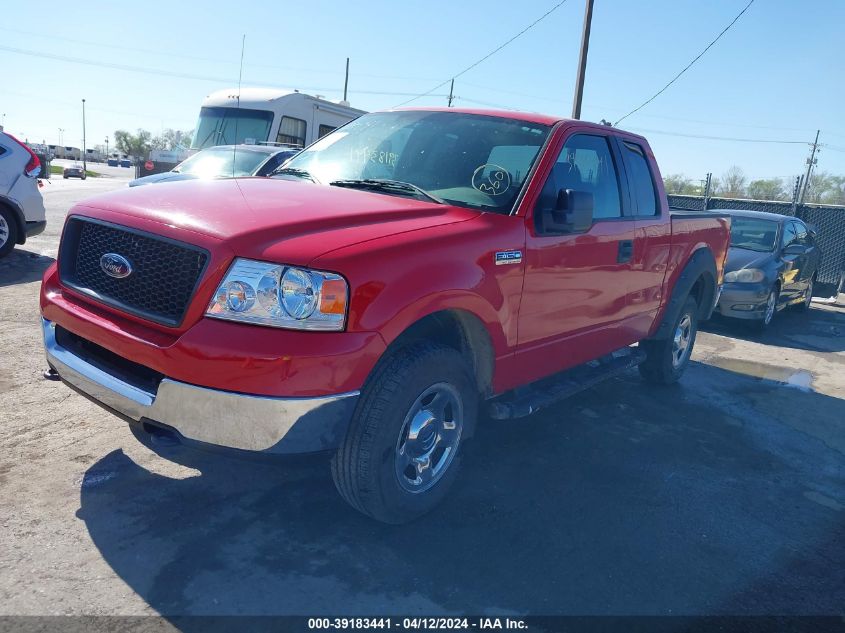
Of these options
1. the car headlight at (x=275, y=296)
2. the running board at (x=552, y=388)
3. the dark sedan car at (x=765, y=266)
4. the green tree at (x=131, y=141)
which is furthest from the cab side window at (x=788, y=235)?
the green tree at (x=131, y=141)

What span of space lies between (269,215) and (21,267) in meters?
6.96

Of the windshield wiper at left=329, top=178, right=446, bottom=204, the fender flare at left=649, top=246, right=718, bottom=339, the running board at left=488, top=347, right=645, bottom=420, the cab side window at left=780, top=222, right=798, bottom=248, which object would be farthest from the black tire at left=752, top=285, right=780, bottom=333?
the windshield wiper at left=329, top=178, right=446, bottom=204

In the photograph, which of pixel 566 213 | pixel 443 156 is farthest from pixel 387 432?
pixel 443 156

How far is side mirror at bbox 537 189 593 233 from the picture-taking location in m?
3.63

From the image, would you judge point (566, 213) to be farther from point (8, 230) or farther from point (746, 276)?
point (8, 230)

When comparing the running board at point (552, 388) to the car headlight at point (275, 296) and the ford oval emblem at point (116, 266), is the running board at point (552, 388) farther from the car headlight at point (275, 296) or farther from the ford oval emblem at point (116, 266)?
the ford oval emblem at point (116, 266)

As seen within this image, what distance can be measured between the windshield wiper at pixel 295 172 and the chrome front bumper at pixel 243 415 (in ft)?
5.90

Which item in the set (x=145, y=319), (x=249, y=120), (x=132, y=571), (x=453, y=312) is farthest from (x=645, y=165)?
(x=249, y=120)

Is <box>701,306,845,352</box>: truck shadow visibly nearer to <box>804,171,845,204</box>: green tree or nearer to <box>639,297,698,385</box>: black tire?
<box>639,297,698,385</box>: black tire

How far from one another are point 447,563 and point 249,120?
1376cm

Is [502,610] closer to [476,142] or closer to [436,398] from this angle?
[436,398]

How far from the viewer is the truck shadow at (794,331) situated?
9.16 metres

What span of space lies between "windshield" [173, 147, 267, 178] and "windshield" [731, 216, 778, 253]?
739 centimetres

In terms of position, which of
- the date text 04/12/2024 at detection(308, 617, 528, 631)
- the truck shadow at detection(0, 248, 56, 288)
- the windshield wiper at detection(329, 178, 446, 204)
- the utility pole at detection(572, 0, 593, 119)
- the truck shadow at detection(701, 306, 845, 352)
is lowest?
the truck shadow at detection(701, 306, 845, 352)
